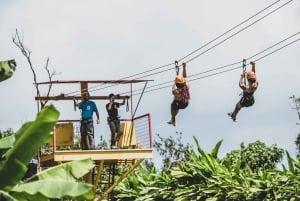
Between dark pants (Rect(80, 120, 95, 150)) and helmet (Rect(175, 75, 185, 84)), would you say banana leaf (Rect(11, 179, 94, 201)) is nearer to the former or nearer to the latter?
helmet (Rect(175, 75, 185, 84))

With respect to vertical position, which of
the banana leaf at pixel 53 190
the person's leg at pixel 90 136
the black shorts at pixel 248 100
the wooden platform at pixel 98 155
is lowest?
the banana leaf at pixel 53 190

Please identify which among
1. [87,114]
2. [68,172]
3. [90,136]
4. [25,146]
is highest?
[87,114]

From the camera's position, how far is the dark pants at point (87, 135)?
18828 mm

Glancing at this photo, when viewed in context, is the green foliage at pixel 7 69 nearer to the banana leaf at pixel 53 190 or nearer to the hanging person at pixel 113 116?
the banana leaf at pixel 53 190

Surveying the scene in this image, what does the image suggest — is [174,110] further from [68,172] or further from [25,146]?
[25,146]

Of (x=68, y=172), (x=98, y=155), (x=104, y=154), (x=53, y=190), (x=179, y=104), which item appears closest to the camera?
(x=53, y=190)

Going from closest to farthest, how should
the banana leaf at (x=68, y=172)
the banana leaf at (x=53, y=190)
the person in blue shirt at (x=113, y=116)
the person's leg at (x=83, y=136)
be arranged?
the banana leaf at (x=53, y=190), the banana leaf at (x=68, y=172), the person's leg at (x=83, y=136), the person in blue shirt at (x=113, y=116)

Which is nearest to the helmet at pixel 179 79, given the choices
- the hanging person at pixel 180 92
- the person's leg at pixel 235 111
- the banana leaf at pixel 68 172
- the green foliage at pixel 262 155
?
the hanging person at pixel 180 92

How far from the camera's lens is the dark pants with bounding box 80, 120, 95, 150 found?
61.8ft

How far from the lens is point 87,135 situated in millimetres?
19062

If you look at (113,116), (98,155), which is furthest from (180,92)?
(98,155)

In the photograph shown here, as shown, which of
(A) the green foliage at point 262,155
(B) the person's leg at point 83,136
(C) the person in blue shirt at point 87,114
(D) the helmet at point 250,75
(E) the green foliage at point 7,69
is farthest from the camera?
(A) the green foliage at point 262,155

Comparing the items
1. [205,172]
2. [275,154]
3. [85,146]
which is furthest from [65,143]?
[275,154]

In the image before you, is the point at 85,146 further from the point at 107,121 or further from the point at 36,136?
the point at 36,136
